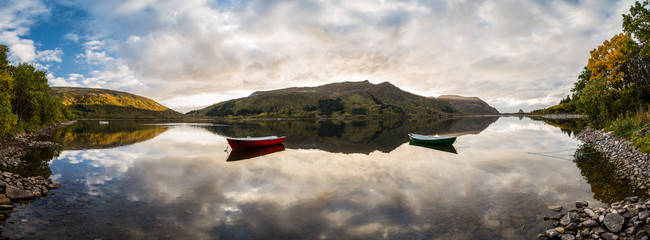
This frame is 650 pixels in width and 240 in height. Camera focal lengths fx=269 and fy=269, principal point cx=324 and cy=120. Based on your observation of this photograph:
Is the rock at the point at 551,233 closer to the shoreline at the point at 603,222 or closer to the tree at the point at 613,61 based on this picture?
the shoreline at the point at 603,222

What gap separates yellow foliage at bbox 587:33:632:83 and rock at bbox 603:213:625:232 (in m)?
50.5

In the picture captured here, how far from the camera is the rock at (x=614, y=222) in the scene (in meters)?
9.82

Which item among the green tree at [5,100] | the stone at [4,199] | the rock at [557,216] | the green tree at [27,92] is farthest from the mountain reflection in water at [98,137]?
the rock at [557,216]

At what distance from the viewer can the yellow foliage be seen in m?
44.1

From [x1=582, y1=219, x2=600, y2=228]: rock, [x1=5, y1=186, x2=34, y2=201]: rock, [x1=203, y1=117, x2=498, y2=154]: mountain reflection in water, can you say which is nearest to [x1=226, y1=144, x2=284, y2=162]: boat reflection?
[x1=203, y1=117, x2=498, y2=154]: mountain reflection in water

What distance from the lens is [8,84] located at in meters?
34.0

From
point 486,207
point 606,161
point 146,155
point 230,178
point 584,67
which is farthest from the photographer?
point 584,67

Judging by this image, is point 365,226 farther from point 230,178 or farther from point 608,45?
point 608,45

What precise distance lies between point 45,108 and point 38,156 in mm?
40572

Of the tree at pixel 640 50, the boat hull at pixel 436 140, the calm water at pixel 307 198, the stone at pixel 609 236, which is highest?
the tree at pixel 640 50

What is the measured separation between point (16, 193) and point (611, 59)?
74657 millimetres

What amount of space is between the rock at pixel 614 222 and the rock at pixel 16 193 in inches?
1098

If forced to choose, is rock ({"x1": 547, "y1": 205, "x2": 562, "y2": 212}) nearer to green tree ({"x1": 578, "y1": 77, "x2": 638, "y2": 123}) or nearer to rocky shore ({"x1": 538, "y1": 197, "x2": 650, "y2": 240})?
rocky shore ({"x1": 538, "y1": 197, "x2": 650, "y2": 240})

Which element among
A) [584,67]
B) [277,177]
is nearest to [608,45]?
[584,67]
